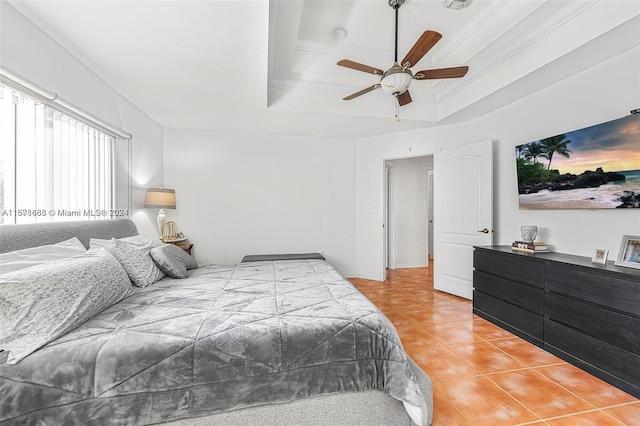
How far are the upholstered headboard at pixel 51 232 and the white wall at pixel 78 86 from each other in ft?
3.01

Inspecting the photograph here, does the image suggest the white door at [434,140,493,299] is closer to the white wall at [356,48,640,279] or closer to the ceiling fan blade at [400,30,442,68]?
the white wall at [356,48,640,279]

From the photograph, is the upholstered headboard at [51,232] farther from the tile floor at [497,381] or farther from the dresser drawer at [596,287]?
the dresser drawer at [596,287]

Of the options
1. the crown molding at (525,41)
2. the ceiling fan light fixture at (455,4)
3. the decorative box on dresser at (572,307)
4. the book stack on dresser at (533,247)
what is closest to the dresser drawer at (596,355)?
the decorative box on dresser at (572,307)

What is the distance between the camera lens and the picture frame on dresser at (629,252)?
204cm

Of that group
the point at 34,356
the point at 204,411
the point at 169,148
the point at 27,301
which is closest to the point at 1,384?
the point at 34,356

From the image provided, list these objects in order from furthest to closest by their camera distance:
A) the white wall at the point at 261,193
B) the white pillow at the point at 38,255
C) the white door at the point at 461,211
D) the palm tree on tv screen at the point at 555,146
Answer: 1. the white wall at the point at 261,193
2. the white door at the point at 461,211
3. the palm tree on tv screen at the point at 555,146
4. the white pillow at the point at 38,255

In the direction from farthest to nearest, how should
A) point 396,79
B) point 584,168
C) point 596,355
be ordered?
point 584,168 < point 396,79 < point 596,355

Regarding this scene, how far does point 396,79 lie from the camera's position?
7.08 feet

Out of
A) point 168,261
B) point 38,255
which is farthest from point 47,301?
point 168,261

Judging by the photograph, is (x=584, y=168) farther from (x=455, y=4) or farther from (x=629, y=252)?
(x=455, y=4)

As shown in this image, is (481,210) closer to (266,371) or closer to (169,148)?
(266,371)

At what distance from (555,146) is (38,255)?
4.10 metres

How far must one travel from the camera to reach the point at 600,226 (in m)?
2.41

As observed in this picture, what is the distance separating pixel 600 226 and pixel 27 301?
3.89m
